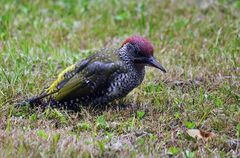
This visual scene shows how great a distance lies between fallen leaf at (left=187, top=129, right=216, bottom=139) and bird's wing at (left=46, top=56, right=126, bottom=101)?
1.03 m

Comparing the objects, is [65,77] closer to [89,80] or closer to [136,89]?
[89,80]

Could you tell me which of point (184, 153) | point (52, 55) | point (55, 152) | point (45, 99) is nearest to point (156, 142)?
point (184, 153)

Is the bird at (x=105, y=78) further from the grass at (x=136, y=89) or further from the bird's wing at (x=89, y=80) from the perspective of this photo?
the grass at (x=136, y=89)

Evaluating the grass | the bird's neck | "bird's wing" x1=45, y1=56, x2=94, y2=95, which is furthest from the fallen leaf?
"bird's wing" x1=45, y1=56, x2=94, y2=95

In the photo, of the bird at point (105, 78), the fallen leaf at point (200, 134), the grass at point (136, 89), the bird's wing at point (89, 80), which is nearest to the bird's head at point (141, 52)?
the bird at point (105, 78)

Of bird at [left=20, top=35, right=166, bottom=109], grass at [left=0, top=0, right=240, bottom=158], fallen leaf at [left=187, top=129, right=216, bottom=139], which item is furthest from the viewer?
bird at [left=20, top=35, right=166, bottom=109]

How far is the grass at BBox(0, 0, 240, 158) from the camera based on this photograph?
535 cm

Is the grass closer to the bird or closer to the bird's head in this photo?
the bird

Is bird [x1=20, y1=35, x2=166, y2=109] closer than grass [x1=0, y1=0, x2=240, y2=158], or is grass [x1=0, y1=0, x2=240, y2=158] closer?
grass [x1=0, y1=0, x2=240, y2=158]

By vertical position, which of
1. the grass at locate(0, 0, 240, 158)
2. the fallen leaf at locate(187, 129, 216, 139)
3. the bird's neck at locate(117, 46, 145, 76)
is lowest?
the fallen leaf at locate(187, 129, 216, 139)

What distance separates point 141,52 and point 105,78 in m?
0.44

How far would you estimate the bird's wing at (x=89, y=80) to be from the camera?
6.27 metres

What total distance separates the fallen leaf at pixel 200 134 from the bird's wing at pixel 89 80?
103 centimetres

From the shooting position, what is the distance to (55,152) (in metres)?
5.04
